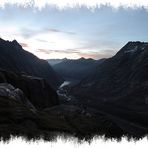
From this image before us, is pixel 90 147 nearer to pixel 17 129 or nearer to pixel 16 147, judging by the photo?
pixel 16 147

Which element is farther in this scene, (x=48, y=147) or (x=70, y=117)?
(x=70, y=117)

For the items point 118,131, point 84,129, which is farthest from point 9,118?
point 118,131

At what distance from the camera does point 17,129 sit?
86438mm

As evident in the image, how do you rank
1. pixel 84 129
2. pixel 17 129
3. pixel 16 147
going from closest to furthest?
pixel 16 147 → pixel 17 129 → pixel 84 129

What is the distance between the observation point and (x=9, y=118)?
105438 millimetres

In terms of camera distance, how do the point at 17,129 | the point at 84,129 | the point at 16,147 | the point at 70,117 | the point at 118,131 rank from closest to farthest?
the point at 16,147 < the point at 17,129 < the point at 84,129 < the point at 118,131 < the point at 70,117

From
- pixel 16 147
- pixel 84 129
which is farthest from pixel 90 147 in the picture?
pixel 84 129

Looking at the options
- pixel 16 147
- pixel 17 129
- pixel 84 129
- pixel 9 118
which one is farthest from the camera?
pixel 84 129

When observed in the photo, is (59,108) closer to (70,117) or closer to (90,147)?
(70,117)

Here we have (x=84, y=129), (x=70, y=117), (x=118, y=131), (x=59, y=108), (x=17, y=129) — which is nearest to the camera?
(x=17, y=129)

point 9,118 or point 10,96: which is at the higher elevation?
point 10,96

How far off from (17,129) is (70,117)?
65486 millimetres

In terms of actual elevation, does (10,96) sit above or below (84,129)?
above

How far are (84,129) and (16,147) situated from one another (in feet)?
348
